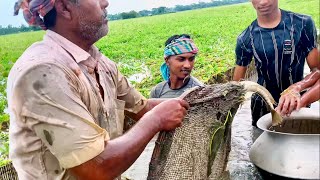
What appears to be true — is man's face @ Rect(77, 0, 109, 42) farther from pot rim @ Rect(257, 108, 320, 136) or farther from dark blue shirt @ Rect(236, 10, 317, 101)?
dark blue shirt @ Rect(236, 10, 317, 101)

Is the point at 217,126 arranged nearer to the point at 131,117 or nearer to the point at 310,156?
the point at 310,156

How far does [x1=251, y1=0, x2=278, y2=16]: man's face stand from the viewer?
330 centimetres

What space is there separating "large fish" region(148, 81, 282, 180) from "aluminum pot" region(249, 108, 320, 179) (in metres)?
0.20

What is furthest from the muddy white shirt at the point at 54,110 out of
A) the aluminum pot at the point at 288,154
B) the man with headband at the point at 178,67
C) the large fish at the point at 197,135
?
the man with headband at the point at 178,67

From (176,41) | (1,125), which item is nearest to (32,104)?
(176,41)

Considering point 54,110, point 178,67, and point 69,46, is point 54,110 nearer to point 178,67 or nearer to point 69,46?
point 69,46

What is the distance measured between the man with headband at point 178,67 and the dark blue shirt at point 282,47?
54 cm

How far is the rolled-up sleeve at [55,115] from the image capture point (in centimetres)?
141

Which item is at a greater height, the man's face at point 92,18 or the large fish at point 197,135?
the man's face at point 92,18

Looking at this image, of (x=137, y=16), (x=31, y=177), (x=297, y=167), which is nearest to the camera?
(x=31, y=177)

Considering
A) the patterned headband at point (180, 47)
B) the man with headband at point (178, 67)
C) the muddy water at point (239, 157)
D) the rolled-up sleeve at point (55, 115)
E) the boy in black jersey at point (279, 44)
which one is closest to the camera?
the rolled-up sleeve at point (55, 115)

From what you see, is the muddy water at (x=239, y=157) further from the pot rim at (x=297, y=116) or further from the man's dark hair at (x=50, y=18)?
the man's dark hair at (x=50, y=18)

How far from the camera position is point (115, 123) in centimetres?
187

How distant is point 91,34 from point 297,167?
1160mm
